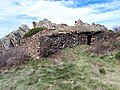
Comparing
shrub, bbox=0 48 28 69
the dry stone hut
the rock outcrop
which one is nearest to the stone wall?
the dry stone hut

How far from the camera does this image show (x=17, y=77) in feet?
55.3

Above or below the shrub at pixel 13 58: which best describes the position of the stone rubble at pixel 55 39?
above

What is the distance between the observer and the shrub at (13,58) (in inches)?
849

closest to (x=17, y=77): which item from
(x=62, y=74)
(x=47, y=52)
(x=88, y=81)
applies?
(x=62, y=74)

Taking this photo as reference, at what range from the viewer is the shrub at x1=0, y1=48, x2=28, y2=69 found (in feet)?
70.7

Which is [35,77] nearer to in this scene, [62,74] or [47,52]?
[62,74]

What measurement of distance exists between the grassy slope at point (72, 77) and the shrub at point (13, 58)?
7.07 ft

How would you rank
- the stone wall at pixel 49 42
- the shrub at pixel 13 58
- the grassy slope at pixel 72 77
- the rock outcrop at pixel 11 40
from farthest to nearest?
1. the rock outcrop at pixel 11 40
2. the stone wall at pixel 49 42
3. the shrub at pixel 13 58
4. the grassy slope at pixel 72 77

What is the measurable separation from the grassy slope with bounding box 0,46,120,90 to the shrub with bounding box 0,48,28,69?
7.07 feet

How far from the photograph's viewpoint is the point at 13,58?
21.9 meters

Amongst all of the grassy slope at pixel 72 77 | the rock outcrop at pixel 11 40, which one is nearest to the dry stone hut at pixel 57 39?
the grassy slope at pixel 72 77

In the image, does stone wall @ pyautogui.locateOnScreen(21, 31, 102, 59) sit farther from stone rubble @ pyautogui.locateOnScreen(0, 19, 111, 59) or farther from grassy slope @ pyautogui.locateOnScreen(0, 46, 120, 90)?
grassy slope @ pyautogui.locateOnScreen(0, 46, 120, 90)

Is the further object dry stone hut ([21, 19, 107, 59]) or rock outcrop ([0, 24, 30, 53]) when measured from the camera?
rock outcrop ([0, 24, 30, 53])

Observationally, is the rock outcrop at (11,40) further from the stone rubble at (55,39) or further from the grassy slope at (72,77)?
the grassy slope at (72,77)
